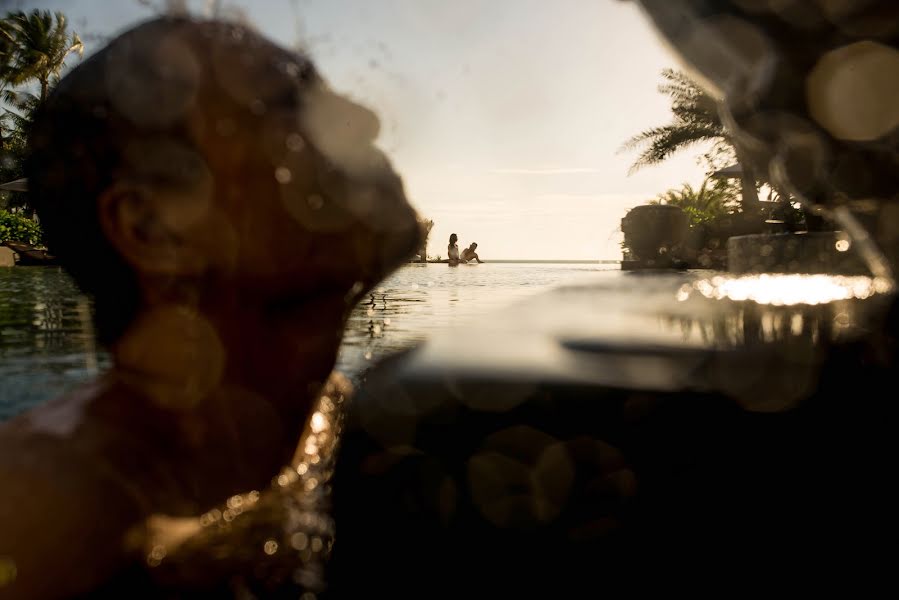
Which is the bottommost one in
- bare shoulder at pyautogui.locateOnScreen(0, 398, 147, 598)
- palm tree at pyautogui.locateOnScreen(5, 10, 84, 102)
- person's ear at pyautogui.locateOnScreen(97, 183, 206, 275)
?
bare shoulder at pyautogui.locateOnScreen(0, 398, 147, 598)

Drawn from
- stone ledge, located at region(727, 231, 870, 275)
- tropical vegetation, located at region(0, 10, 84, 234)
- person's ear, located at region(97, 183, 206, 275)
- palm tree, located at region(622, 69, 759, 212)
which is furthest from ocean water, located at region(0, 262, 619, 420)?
tropical vegetation, located at region(0, 10, 84, 234)

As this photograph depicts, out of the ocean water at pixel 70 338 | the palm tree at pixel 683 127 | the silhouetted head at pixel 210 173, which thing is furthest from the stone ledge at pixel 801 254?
the palm tree at pixel 683 127

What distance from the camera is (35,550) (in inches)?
29.5

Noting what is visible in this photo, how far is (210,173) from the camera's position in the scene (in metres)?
0.96

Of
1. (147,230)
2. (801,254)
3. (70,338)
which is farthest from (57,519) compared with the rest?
(801,254)

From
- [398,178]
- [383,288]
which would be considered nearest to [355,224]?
[398,178]

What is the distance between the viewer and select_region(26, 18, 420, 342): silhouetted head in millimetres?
961

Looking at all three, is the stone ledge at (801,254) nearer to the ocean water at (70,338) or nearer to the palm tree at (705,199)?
the ocean water at (70,338)

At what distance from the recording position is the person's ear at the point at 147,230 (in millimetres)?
961

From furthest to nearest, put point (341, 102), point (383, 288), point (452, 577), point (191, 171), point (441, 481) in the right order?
point (383, 288)
point (341, 102)
point (191, 171)
point (441, 481)
point (452, 577)

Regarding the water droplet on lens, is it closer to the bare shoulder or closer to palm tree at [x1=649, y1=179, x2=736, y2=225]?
the bare shoulder

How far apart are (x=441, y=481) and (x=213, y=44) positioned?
2.49ft

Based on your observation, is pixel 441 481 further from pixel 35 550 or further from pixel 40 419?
pixel 40 419

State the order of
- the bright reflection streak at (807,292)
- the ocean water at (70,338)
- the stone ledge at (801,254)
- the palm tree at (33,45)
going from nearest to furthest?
1. the bright reflection streak at (807,292)
2. the ocean water at (70,338)
3. the stone ledge at (801,254)
4. the palm tree at (33,45)
